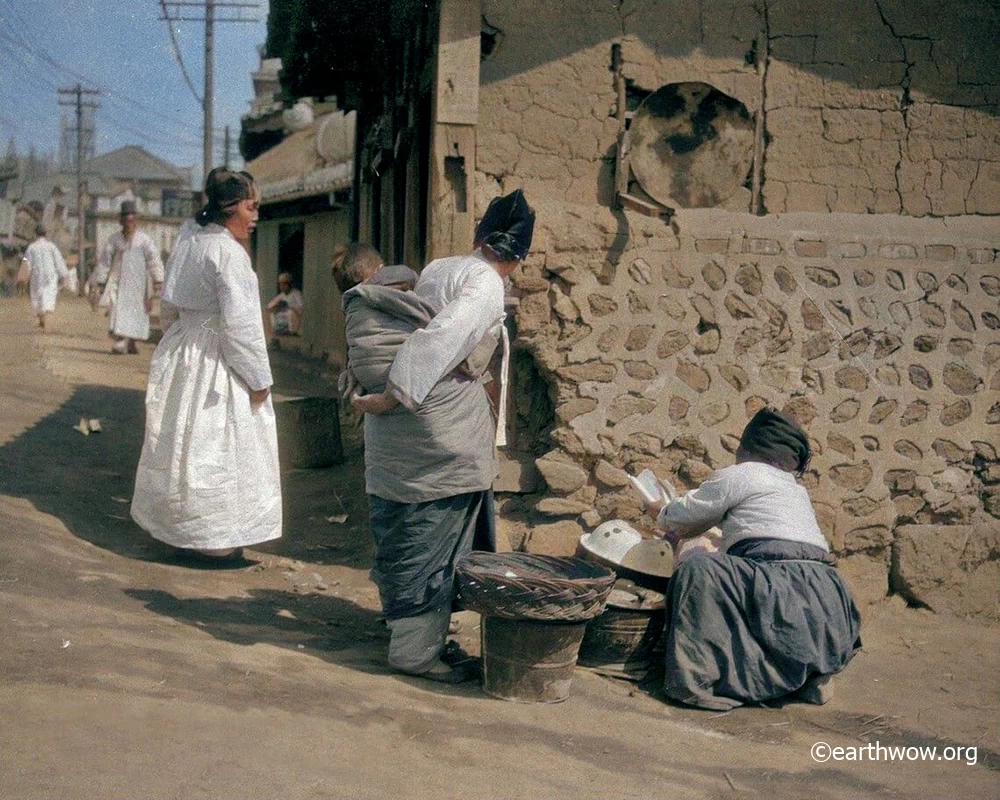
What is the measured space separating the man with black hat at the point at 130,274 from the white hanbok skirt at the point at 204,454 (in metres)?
6.96

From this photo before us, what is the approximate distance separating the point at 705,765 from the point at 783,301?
307 centimetres

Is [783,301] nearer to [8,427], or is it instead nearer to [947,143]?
[947,143]

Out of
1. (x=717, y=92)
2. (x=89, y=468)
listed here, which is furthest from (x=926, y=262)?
(x=89, y=468)

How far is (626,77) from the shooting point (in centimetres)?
631

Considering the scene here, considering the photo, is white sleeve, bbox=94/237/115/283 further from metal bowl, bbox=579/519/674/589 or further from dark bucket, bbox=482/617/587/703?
dark bucket, bbox=482/617/587/703

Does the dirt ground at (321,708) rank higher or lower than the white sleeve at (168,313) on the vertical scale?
lower

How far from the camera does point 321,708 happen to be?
4141mm

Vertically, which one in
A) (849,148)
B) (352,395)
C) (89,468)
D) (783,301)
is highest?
(849,148)

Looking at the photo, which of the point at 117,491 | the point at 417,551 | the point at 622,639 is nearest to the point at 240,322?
the point at 417,551

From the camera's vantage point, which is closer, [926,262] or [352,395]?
[352,395]

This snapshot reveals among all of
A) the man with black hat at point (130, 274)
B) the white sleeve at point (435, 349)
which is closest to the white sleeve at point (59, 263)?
the man with black hat at point (130, 274)

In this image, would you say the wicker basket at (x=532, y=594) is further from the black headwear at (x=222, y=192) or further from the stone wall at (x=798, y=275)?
the black headwear at (x=222, y=192)

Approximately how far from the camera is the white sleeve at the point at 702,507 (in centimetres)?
492

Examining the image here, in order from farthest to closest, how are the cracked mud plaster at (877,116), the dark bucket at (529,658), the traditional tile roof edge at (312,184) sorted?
the traditional tile roof edge at (312,184) < the cracked mud plaster at (877,116) < the dark bucket at (529,658)
